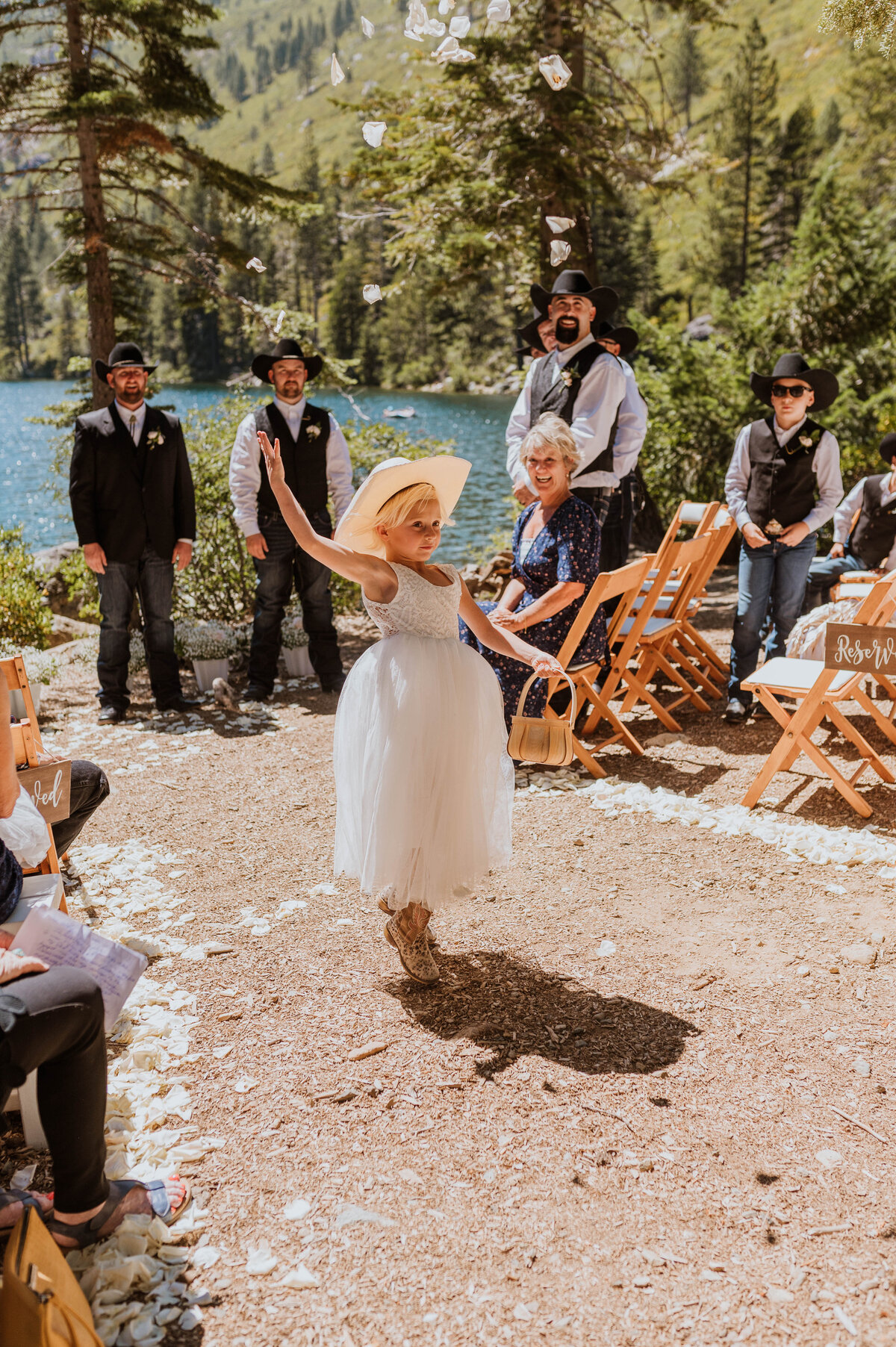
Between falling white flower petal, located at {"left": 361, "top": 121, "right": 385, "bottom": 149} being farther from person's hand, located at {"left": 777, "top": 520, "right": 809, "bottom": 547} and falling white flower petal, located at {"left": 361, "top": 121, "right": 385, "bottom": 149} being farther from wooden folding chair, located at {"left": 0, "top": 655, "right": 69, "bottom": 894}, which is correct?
person's hand, located at {"left": 777, "top": 520, "right": 809, "bottom": 547}

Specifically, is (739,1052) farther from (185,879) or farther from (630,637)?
(630,637)

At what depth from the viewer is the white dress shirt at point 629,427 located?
678 cm

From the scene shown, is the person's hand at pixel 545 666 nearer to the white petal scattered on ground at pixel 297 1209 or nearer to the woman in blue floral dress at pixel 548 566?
Answer: the woman in blue floral dress at pixel 548 566

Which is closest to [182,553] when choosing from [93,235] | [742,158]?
[93,235]

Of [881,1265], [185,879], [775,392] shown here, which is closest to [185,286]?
[775,392]

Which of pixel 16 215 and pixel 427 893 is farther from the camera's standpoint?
pixel 16 215

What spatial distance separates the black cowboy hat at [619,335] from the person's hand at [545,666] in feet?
14.0

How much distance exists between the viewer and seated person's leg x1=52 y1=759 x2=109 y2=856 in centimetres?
→ 387

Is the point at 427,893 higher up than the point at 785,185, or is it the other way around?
the point at 785,185

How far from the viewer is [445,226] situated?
35.6 feet

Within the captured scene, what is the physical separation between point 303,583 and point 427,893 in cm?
477

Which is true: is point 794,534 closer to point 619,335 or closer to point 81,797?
point 619,335

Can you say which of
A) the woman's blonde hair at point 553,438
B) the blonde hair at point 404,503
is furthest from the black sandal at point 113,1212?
the woman's blonde hair at point 553,438

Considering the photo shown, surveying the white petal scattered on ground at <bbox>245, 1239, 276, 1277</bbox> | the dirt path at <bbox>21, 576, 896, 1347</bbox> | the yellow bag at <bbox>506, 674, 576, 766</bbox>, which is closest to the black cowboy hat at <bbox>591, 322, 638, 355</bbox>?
the dirt path at <bbox>21, 576, 896, 1347</bbox>
